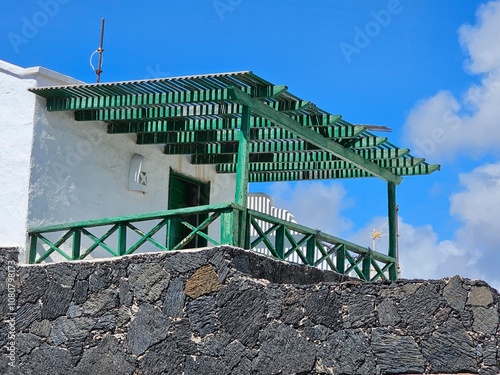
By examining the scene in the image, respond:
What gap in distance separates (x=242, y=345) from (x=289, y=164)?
5124 mm

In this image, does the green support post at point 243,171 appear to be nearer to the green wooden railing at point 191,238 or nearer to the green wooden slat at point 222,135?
the green wooden railing at point 191,238

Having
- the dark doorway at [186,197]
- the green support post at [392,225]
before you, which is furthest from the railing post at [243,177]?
the green support post at [392,225]

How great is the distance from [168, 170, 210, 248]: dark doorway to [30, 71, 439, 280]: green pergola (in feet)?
1.28

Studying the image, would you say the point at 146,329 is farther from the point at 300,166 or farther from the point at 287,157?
the point at 300,166

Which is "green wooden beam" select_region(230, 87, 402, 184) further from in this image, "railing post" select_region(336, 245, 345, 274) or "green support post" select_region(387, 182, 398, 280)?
"railing post" select_region(336, 245, 345, 274)

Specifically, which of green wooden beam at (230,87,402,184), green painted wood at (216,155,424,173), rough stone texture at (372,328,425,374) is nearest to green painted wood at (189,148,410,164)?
green wooden beam at (230,87,402,184)

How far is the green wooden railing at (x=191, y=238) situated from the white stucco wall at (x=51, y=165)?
0.27 meters

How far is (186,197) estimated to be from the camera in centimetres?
1534

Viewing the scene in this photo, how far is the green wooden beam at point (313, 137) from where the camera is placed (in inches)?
462

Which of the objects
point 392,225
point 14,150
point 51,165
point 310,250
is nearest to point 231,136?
point 310,250

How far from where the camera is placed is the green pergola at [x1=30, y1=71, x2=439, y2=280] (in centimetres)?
1174

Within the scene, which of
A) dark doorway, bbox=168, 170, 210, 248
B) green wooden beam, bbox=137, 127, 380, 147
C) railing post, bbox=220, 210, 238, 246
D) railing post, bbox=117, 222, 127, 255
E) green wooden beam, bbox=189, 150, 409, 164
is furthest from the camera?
dark doorway, bbox=168, 170, 210, 248

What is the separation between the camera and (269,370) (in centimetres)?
1039

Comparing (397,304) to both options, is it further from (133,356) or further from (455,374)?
(133,356)
